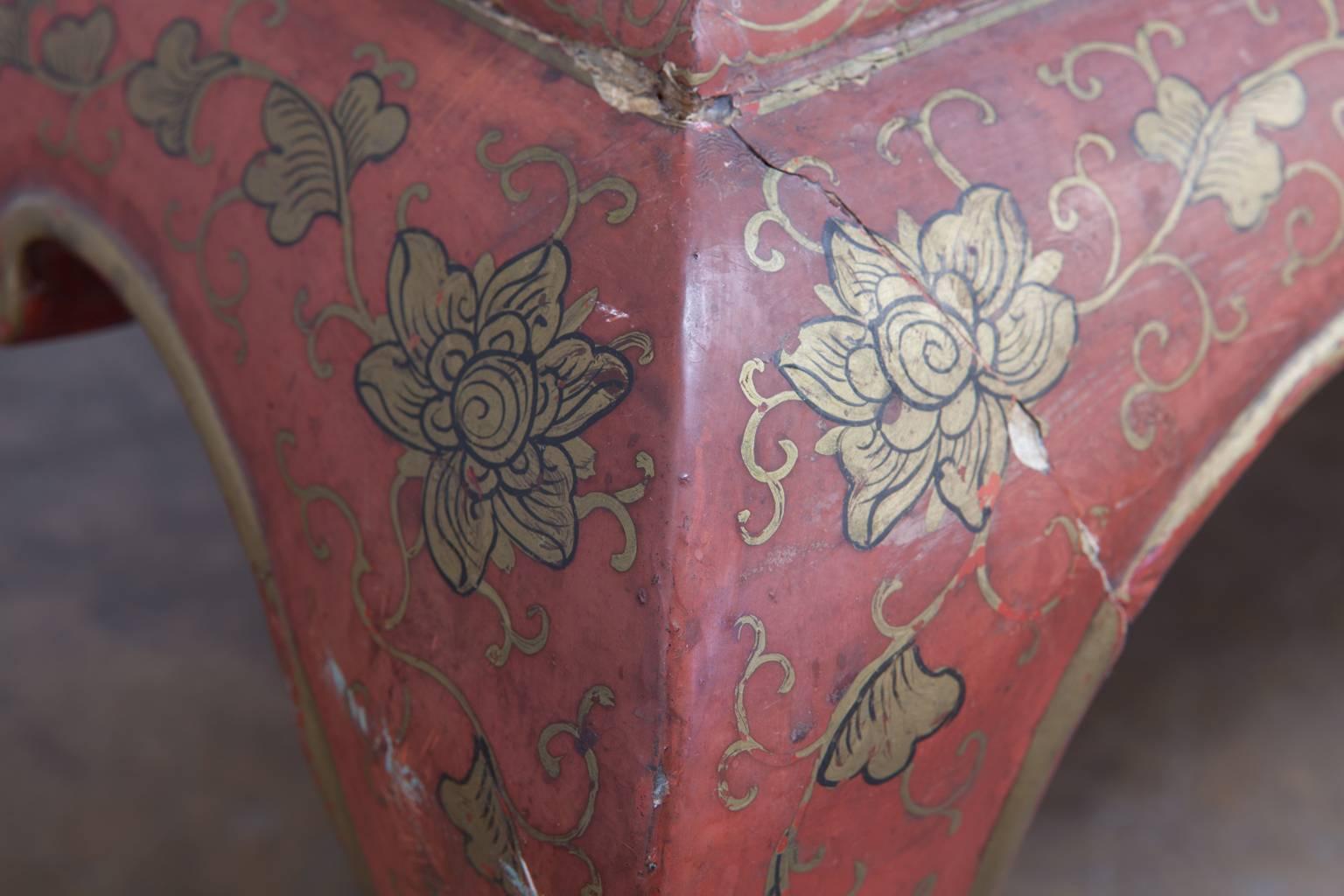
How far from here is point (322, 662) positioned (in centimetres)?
76

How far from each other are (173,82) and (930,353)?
0.47m

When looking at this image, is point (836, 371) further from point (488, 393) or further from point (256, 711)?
point (256, 711)

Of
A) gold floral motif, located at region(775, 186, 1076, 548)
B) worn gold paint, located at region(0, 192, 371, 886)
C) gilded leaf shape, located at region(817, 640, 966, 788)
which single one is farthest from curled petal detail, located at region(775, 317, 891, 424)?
worn gold paint, located at region(0, 192, 371, 886)

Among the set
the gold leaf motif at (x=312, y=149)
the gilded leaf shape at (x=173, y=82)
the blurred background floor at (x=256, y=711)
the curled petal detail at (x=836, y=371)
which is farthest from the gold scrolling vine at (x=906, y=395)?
the blurred background floor at (x=256, y=711)

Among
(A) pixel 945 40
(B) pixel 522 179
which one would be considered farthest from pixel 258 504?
(A) pixel 945 40

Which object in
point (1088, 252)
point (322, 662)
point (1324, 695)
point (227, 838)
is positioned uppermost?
point (1088, 252)

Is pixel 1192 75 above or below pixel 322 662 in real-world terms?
above

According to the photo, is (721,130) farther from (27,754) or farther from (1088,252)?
(27,754)

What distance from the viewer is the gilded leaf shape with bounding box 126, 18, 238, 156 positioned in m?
0.82

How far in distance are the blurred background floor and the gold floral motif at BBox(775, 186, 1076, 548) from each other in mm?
576

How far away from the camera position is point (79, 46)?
888 millimetres

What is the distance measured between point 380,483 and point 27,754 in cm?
67

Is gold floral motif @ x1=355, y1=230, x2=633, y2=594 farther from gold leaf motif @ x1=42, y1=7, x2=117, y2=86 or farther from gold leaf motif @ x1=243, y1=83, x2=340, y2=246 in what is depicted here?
gold leaf motif @ x1=42, y1=7, x2=117, y2=86

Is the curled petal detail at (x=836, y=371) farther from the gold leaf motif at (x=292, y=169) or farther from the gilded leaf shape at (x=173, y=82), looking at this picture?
the gilded leaf shape at (x=173, y=82)
